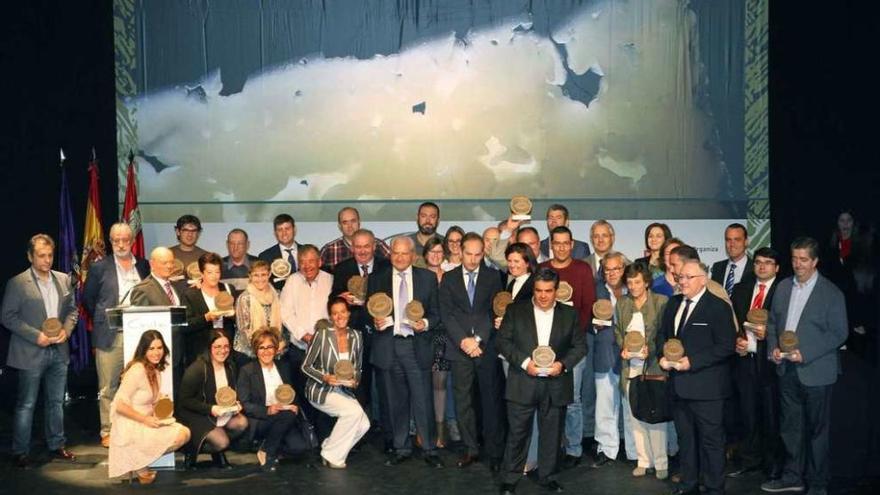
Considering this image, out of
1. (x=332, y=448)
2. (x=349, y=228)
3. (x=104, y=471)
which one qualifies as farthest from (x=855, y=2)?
(x=104, y=471)

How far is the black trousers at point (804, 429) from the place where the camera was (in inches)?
279

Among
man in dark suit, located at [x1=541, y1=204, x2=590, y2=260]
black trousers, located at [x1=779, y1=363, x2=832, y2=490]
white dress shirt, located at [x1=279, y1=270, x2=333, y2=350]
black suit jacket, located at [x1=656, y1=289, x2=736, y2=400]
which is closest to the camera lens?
black suit jacket, located at [x1=656, y1=289, x2=736, y2=400]

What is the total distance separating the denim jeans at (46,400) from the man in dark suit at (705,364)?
4.20 metres

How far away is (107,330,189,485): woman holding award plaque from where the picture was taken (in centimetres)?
753

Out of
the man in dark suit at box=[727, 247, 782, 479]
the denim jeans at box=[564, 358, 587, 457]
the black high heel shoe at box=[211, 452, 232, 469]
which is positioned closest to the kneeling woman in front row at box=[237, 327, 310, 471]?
the black high heel shoe at box=[211, 452, 232, 469]

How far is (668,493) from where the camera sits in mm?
7254

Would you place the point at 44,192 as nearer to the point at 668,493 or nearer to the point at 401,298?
the point at 401,298

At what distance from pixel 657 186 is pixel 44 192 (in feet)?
18.5

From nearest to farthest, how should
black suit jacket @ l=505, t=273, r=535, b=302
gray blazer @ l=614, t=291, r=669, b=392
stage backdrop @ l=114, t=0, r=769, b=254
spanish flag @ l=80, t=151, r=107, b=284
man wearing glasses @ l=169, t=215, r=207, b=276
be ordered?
1. gray blazer @ l=614, t=291, r=669, b=392
2. black suit jacket @ l=505, t=273, r=535, b=302
3. man wearing glasses @ l=169, t=215, r=207, b=276
4. spanish flag @ l=80, t=151, r=107, b=284
5. stage backdrop @ l=114, t=0, r=769, b=254

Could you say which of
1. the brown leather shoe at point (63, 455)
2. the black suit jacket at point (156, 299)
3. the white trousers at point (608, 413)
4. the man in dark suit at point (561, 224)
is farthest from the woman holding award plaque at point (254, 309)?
the white trousers at point (608, 413)

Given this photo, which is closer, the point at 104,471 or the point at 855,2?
the point at 104,471

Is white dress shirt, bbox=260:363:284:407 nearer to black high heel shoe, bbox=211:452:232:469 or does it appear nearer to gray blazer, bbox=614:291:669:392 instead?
black high heel shoe, bbox=211:452:232:469

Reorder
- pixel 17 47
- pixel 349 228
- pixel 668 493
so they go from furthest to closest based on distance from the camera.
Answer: pixel 17 47, pixel 349 228, pixel 668 493

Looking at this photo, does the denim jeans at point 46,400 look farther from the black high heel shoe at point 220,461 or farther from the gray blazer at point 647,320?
the gray blazer at point 647,320
